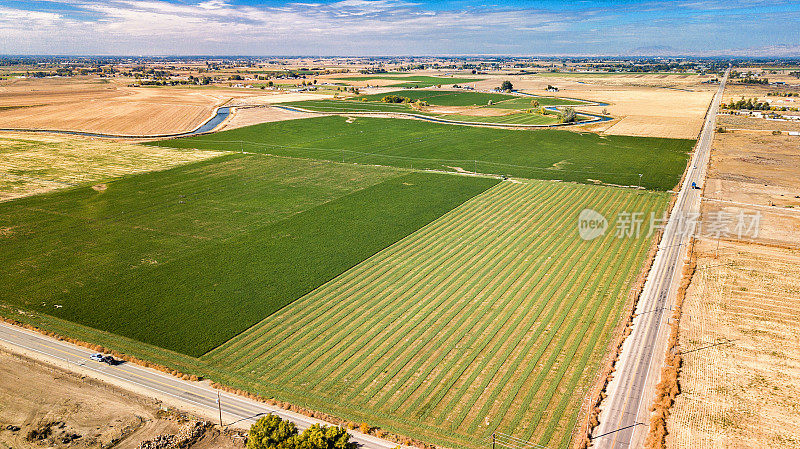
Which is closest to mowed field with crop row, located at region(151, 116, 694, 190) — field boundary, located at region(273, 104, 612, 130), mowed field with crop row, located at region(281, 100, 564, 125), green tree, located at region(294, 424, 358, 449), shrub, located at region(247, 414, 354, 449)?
field boundary, located at region(273, 104, 612, 130)

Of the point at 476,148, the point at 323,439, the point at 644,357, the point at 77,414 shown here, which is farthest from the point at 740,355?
the point at 476,148

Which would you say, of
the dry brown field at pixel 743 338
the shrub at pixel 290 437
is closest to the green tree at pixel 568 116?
the dry brown field at pixel 743 338

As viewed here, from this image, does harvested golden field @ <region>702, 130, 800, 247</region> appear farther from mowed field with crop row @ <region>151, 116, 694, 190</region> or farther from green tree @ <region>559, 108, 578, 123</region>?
green tree @ <region>559, 108, 578, 123</region>

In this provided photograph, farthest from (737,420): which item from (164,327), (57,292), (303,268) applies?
(57,292)

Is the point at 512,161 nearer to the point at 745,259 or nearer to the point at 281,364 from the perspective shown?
the point at 745,259

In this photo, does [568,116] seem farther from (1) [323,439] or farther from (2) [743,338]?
(1) [323,439]
